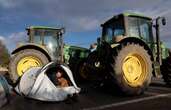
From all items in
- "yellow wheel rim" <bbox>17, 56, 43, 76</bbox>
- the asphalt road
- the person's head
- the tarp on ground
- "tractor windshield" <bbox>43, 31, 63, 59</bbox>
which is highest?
"tractor windshield" <bbox>43, 31, 63, 59</bbox>

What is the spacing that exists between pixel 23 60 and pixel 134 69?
220 inches

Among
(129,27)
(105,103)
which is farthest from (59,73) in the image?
(129,27)

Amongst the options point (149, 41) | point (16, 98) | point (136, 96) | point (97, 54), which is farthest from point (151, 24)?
point (16, 98)

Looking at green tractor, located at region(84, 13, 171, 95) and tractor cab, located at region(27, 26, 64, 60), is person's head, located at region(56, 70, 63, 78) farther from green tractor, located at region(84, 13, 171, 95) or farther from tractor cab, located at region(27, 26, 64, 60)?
tractor cab, located at region(27, 26, 64, 60)

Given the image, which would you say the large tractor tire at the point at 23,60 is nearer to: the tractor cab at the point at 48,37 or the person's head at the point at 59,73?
the tractor cab at the point at 48,37

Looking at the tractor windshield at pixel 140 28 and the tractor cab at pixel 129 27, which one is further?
the tractor windshield at pixel 140 28

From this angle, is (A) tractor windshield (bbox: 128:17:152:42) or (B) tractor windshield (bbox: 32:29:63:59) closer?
(A) tractor windshield (bbox: 128:17:152:42)

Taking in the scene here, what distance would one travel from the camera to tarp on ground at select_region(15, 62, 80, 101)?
33.7 ft

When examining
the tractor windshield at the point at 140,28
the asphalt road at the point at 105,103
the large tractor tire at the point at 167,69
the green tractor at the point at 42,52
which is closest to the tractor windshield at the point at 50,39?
the green tractor at the point at 42,52

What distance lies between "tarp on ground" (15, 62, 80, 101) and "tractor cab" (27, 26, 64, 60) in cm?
471

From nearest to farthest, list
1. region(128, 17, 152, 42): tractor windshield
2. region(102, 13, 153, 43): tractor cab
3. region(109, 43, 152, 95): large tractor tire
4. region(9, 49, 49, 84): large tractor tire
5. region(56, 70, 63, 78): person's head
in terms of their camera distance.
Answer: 1. region(109, 43, 152, 95): large tractor tire
2. region(56, 70, 63, 78): person's head
3. region(102, 13, 153, 43): tractor cab
4. region(128, 17, 152, 42): tractor windshield
5. region(9, 49, 49, 84): large tractor tire

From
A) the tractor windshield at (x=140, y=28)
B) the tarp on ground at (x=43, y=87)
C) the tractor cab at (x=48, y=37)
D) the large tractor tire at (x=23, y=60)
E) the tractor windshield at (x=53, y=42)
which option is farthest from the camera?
the tractor cab at (x=48, y=37)

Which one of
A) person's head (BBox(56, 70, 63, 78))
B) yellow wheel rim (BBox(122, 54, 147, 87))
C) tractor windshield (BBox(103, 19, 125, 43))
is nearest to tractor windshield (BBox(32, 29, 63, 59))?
tractor windshield (BBox(103, 19, 125, 43))

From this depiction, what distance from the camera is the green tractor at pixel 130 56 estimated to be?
35.0 ft
